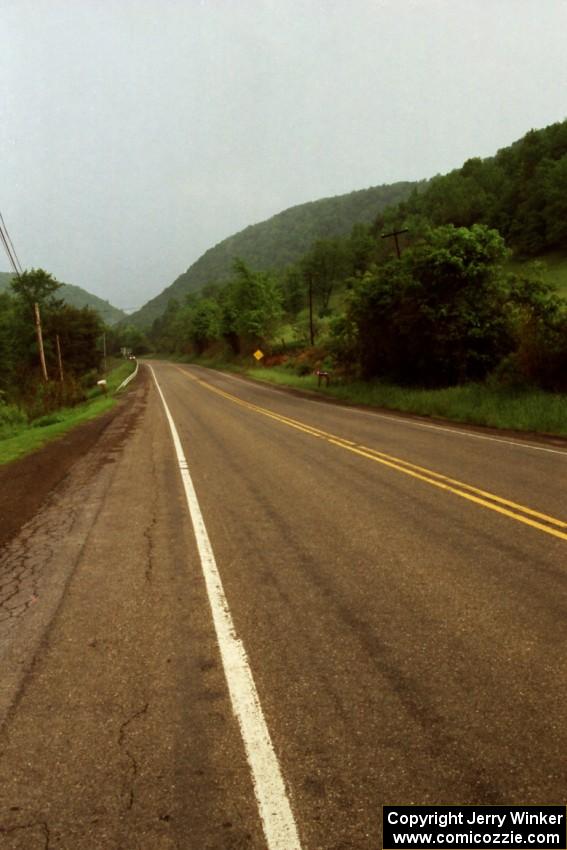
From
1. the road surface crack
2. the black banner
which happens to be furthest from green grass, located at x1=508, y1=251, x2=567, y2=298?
the road surface crack

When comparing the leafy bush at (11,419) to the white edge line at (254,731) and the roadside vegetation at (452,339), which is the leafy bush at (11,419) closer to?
the roadside vegetation at (452,339)

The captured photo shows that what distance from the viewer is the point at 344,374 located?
3216cm

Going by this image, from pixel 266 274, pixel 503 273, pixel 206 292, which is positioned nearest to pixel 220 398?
pixel 503 273

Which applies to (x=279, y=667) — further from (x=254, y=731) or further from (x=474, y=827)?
(x=474, y=827)

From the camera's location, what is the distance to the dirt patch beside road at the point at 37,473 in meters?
7.59

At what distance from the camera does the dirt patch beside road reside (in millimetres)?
7590

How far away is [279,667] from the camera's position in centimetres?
336

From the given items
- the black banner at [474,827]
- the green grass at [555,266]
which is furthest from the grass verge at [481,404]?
the green grass at [555,266]

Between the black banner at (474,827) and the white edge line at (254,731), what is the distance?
0.43 metres

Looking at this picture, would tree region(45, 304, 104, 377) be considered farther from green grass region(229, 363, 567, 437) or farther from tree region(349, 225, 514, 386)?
tree region(349, 225, 514, 386)

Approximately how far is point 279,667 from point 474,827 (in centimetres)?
141

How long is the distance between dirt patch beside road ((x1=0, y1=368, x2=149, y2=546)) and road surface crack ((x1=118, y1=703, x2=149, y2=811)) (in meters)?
4.20

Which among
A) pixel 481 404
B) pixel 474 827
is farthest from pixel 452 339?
pixel 474 827

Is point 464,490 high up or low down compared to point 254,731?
down
